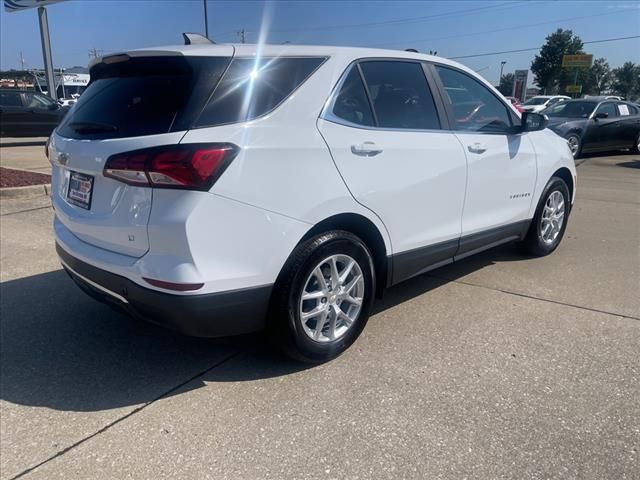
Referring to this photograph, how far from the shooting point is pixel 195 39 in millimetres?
3180

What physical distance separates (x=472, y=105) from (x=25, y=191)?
655cm

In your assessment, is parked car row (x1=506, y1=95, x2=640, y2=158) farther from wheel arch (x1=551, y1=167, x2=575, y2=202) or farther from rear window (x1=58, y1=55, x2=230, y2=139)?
rear window (x1=58, y1=55, x2=230, y2=139)

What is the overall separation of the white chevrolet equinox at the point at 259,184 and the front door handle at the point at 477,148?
0.22 feet

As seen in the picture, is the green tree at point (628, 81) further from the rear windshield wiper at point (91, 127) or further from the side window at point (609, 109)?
the rear windshield wiper at point (91, 127)

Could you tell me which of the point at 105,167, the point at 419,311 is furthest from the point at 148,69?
the point at 419,311

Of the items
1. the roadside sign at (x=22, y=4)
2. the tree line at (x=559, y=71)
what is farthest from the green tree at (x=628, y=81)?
the roadside sign at (x=22, y=4)

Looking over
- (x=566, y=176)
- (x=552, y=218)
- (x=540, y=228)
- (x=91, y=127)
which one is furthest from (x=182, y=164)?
(x=566, y=176)

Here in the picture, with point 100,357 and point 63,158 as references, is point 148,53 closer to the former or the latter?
point 63,158

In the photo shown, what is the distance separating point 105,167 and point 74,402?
126 cm

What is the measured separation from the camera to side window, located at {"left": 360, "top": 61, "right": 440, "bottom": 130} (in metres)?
3.28

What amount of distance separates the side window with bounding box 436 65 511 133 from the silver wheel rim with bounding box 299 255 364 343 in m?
1.44

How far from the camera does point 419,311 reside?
3.88 meters

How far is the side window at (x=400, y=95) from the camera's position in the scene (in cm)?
328

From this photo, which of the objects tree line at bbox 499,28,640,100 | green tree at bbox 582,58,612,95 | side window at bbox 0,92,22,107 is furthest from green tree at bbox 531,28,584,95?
side window at bbox 0,92,22,107
